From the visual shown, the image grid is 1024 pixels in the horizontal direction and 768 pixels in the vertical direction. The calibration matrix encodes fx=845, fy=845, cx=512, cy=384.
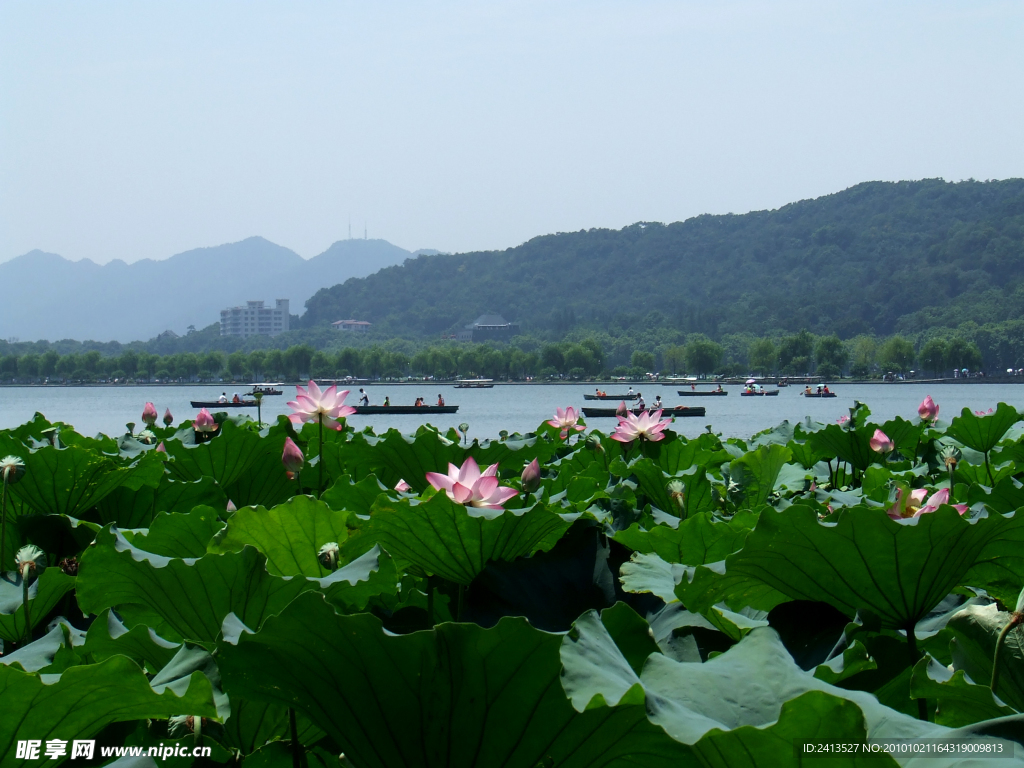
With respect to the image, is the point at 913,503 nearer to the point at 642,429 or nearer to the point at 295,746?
the point at 295,746

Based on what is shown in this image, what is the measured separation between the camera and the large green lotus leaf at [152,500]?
2645mm

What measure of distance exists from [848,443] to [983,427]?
570 millimetres

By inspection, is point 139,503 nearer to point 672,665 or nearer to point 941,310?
→ point 672,665

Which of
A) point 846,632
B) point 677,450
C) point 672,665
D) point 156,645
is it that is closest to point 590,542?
point 846,632

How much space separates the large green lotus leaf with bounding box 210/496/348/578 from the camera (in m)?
1.70

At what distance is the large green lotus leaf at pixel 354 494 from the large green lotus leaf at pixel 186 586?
67 centimetres

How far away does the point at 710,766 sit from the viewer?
0.80 m

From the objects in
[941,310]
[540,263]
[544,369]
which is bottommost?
[544,369]

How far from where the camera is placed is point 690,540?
6.20 feet

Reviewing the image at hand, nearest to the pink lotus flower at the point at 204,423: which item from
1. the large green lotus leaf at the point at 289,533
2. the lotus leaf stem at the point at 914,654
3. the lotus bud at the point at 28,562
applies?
the lotus bud at the point at 28,562

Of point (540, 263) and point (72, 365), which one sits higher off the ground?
point (540, 263)

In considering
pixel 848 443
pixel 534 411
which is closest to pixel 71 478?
pixel 848 443

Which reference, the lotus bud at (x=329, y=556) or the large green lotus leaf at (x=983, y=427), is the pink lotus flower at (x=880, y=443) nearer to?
the large green lotus leaf at (x=983, y=427)

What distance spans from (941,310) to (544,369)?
59158 millimetres
